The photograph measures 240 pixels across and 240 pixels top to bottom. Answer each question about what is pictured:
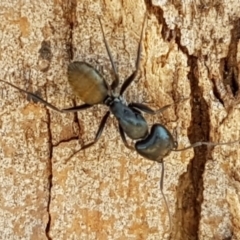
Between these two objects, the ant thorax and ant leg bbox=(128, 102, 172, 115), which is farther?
the ant thorax

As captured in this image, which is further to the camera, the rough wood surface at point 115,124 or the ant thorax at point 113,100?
the ant thorax at point 113,100

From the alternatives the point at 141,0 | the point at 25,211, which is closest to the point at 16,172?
the point at 25,211

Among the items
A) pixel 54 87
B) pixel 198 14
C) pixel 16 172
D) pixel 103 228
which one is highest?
pixel 198 14

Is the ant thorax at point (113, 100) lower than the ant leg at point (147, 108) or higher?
higher

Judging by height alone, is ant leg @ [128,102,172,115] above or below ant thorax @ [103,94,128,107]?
below

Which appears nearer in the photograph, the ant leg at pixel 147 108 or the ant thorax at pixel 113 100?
the ant leg at pixel 147 108

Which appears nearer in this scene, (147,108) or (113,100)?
(147,108)

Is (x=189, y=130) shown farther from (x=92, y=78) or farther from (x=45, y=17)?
(x=45, y=17)

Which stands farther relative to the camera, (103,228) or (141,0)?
(103,228)
